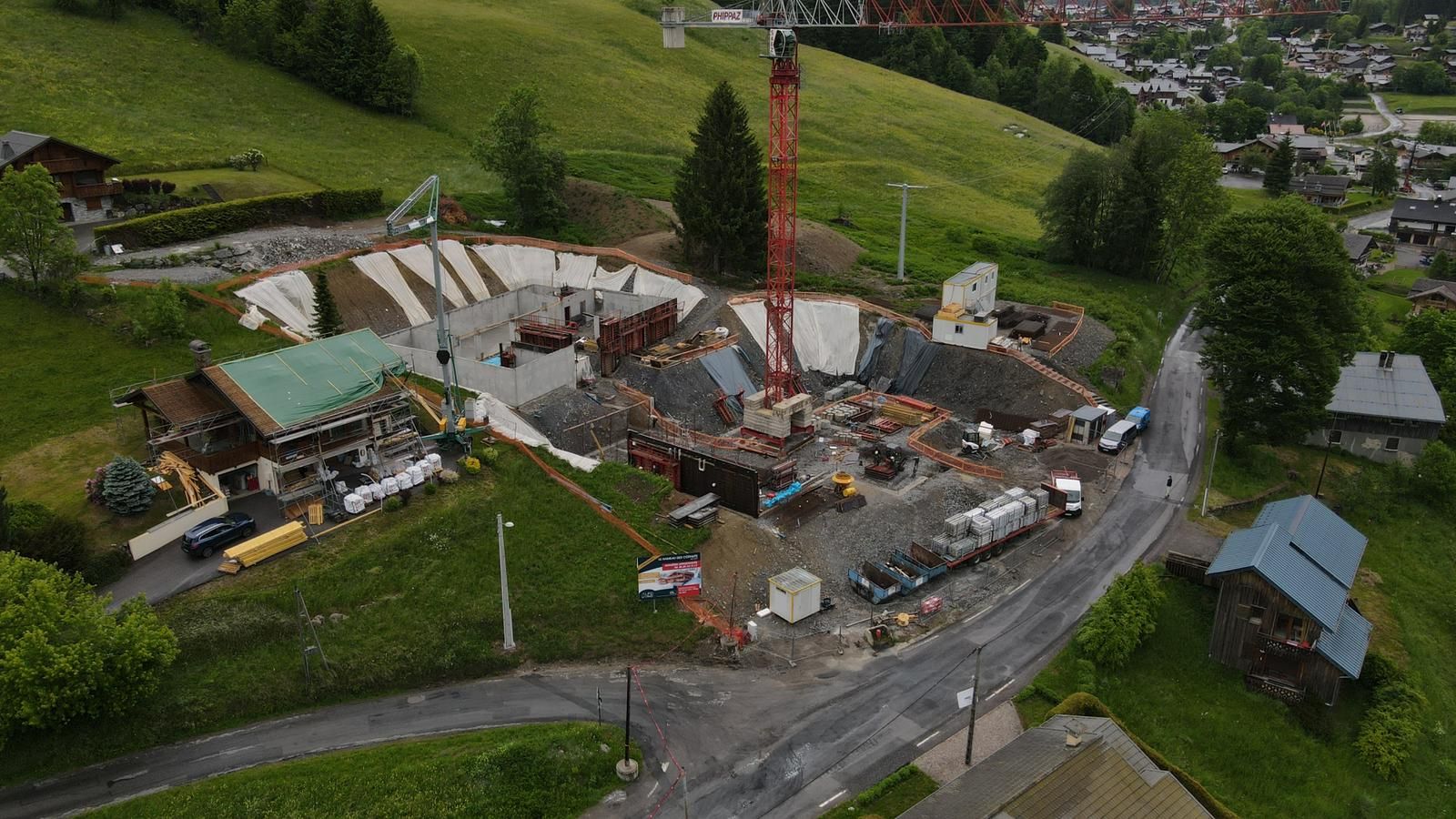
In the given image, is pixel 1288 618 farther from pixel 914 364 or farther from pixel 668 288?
pixel 668 288

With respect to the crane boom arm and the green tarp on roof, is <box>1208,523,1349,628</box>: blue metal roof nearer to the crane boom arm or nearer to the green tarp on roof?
the green tarp on roof

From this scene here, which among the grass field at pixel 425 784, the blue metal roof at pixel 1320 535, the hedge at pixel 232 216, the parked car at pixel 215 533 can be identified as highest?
the hedge at pixel 232 216

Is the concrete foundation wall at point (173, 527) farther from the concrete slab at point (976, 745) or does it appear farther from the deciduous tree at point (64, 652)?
the concrete slab at point (976, 745)

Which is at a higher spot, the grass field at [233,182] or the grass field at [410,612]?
the grass field at [233,182]

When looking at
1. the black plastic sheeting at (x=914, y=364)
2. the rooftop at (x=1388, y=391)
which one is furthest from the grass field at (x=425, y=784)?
the rooftop at (x=1388, y=391)

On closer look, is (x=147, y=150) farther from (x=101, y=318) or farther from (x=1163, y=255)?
(x=1163, y=255)

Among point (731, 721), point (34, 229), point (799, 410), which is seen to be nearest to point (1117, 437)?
point (799, 410)
